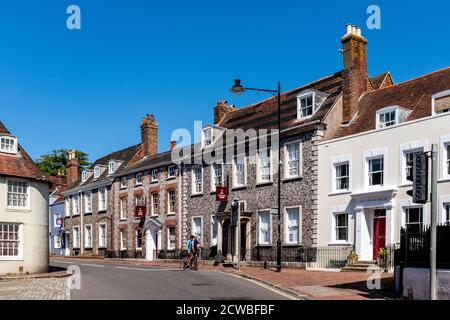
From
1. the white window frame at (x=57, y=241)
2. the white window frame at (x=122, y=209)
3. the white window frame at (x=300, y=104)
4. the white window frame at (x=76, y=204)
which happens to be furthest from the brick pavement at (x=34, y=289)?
the white window frame at (x=57, y=241)

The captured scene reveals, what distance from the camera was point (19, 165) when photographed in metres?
28.2

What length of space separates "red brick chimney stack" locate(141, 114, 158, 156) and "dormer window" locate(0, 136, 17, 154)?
2294 cm

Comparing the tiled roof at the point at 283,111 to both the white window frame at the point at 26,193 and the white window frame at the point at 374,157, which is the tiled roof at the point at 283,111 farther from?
the white window frame at the point at 26,193

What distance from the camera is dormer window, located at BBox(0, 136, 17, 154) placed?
28250mm

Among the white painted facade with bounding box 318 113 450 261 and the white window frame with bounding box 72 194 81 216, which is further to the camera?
the white window frame with bounding box 72 194 81 216

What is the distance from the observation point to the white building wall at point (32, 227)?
87.9ft

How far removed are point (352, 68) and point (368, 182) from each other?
6892mm

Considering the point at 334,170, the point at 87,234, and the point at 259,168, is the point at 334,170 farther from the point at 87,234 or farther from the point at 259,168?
the point at 87,234

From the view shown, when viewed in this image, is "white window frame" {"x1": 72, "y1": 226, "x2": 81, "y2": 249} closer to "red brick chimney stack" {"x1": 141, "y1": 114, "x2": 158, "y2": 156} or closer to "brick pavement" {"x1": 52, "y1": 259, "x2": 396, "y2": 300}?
"red brick chimney stack" {"x1": 141, "y1": 114, "x2": 158, "y2": 156}

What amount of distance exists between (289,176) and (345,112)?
4.70 metres

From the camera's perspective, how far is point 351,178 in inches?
1142

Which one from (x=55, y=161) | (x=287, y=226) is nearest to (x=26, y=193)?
(x=287, y=226)

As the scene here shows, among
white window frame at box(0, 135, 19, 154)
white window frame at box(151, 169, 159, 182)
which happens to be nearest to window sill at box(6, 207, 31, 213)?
white window frame at box(0, 135, 19, 154)
